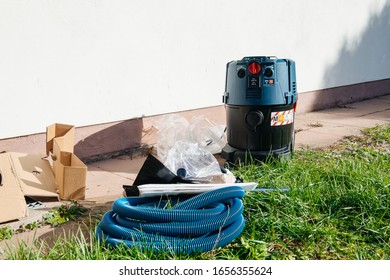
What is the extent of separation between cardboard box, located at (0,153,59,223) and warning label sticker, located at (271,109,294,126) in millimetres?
1868

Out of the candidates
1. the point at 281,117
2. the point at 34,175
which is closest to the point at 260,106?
the point at 281,117

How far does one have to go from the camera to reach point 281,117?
388cm

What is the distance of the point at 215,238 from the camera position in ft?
7.75

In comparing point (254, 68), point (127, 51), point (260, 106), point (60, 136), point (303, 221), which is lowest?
point (303, 221)

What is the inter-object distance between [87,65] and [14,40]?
714 mm

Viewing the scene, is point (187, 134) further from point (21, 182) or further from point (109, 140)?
point (21, 182)

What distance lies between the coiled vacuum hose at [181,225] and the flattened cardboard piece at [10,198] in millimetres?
718

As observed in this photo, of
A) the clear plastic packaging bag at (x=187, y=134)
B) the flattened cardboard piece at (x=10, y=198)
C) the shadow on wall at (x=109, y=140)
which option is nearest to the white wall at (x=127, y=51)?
the shadow on wall at (x=109, y=140)

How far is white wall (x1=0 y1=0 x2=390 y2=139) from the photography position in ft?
12.6

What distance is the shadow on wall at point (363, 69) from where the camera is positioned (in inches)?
296

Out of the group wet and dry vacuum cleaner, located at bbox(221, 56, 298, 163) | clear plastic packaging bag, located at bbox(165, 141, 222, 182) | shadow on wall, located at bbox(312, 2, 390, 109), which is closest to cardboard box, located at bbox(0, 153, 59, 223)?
clear plastic packaging bag, located at bbox(165, 141, 222, 182)

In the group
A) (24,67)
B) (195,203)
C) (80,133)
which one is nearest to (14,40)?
(24,67)

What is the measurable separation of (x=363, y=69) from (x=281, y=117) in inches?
202

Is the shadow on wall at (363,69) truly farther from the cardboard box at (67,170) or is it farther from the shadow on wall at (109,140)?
the cardboard box at (67,170)
